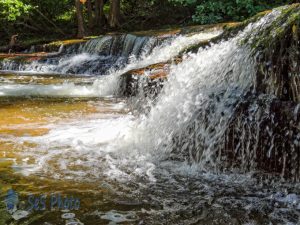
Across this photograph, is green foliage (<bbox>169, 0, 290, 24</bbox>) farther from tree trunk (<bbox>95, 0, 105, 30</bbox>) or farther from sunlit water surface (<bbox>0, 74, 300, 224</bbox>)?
sunlit water surface (<bbox>0, 74, 300, 224</bbox>)

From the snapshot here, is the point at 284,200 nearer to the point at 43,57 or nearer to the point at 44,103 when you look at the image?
the point at 44,103

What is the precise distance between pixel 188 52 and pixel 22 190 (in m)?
5.14

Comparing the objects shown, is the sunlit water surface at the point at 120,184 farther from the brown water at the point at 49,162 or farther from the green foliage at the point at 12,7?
the green foliage at the point at 12,7

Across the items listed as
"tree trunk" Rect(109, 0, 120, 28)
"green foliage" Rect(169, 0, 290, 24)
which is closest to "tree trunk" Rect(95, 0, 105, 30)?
A: "tree trunk" Rect(109, 0, 120, 28)

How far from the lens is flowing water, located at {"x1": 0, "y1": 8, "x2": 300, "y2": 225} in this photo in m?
2.67

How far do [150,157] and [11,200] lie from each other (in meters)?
1.48

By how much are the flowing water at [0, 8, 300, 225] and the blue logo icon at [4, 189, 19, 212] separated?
2.7 inches

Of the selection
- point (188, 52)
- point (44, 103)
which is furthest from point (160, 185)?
point (188, 52)

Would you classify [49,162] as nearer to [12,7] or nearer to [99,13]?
[12,7]

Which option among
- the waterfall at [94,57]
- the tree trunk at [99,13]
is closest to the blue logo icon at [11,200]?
the waterfall at [94,57]

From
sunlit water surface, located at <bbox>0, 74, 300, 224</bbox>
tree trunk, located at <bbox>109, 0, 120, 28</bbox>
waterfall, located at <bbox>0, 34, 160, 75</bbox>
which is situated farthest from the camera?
tree trunk, located at <bbox>109, 0, 120, 28</bbox>

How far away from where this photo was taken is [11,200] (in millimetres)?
2771

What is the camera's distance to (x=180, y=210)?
267cm

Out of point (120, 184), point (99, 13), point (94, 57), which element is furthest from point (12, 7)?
point (120, 184)
